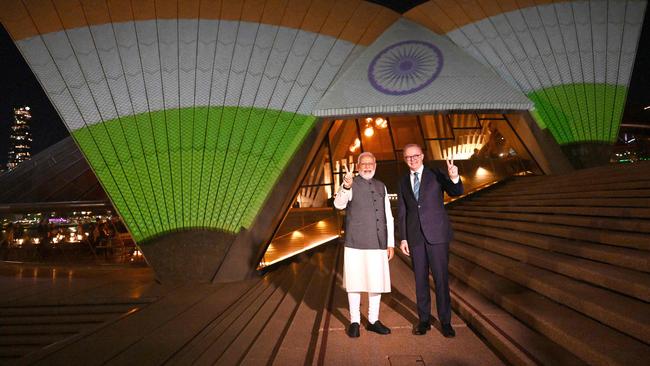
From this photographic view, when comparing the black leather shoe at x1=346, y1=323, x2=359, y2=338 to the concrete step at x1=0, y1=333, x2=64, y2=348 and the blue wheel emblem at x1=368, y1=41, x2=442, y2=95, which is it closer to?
the concrete step at x1=0, y1=333, x2=64, y2=348

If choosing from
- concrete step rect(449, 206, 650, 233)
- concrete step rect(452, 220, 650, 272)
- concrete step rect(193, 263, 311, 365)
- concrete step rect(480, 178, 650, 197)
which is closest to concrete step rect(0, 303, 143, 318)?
concrete step rect(193, 263, 311, 365)

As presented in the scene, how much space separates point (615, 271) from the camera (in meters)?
2.81

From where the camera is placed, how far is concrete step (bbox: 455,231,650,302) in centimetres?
243

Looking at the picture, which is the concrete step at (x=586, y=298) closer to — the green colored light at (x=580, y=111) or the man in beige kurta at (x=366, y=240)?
the man in beige kurta at (x=366, y=240)

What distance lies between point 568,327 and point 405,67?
23.4 feet

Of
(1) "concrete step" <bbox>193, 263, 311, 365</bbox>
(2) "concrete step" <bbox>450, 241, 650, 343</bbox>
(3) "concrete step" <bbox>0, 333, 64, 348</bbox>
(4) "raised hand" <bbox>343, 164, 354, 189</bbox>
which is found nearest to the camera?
(2) "concrete step" <bbox>450, 241, 650, 343</bbox>

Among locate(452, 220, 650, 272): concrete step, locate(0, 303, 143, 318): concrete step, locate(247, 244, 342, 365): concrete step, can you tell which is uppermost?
locate(452, 220, 650, 272): concrete step

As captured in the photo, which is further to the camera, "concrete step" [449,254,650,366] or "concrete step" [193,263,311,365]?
"concrete step" [193,263,311,365]

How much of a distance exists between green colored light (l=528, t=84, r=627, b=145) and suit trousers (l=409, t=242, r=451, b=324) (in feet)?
24.5

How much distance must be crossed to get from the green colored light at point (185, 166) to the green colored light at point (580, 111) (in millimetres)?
6953

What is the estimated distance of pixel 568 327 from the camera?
2344 mm

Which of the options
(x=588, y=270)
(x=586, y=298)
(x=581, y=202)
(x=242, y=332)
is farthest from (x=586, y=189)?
(x=242, y=332)

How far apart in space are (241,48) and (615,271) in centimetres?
744

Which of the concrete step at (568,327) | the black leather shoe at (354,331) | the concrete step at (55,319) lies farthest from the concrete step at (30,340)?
the concrete step at (568,327)
